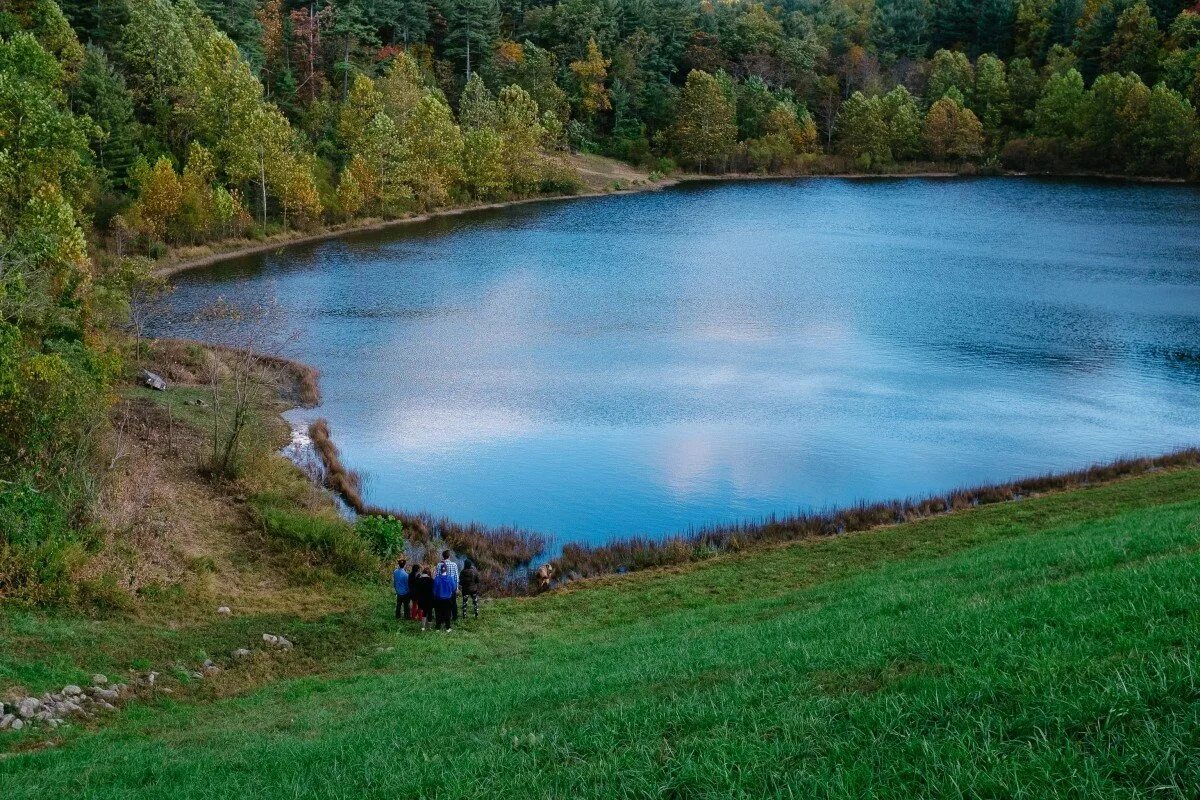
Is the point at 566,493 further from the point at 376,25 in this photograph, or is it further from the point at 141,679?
the point at 376,25

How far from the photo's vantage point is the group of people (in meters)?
19.8

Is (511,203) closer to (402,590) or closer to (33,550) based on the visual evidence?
(402,590)

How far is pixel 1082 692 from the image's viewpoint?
26.1 feet

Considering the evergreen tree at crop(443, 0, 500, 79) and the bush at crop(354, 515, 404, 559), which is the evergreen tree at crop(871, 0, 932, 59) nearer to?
the evergreen tree at crop(443, 0, 500, 79)

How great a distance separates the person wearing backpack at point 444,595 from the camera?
64.8ft

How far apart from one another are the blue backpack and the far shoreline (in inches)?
1827

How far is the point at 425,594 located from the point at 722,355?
27.0 metres

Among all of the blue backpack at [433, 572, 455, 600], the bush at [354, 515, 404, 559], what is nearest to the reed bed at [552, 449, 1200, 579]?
the bush at [354, 515, 404, 559]

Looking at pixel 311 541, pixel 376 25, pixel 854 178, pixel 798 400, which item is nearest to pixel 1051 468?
pixel 798 400

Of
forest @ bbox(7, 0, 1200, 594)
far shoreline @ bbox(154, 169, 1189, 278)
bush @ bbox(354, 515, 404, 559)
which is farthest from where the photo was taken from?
far shoreline @ bbox(154, 169, 1189, 278)

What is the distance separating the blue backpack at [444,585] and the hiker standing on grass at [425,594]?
0.18m

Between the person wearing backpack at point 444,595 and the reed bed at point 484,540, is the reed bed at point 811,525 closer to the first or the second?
the reed bed at point 484,540

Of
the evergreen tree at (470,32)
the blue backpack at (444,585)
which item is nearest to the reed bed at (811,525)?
the blue backpack at (444,585)

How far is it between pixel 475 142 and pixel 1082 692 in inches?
3557
